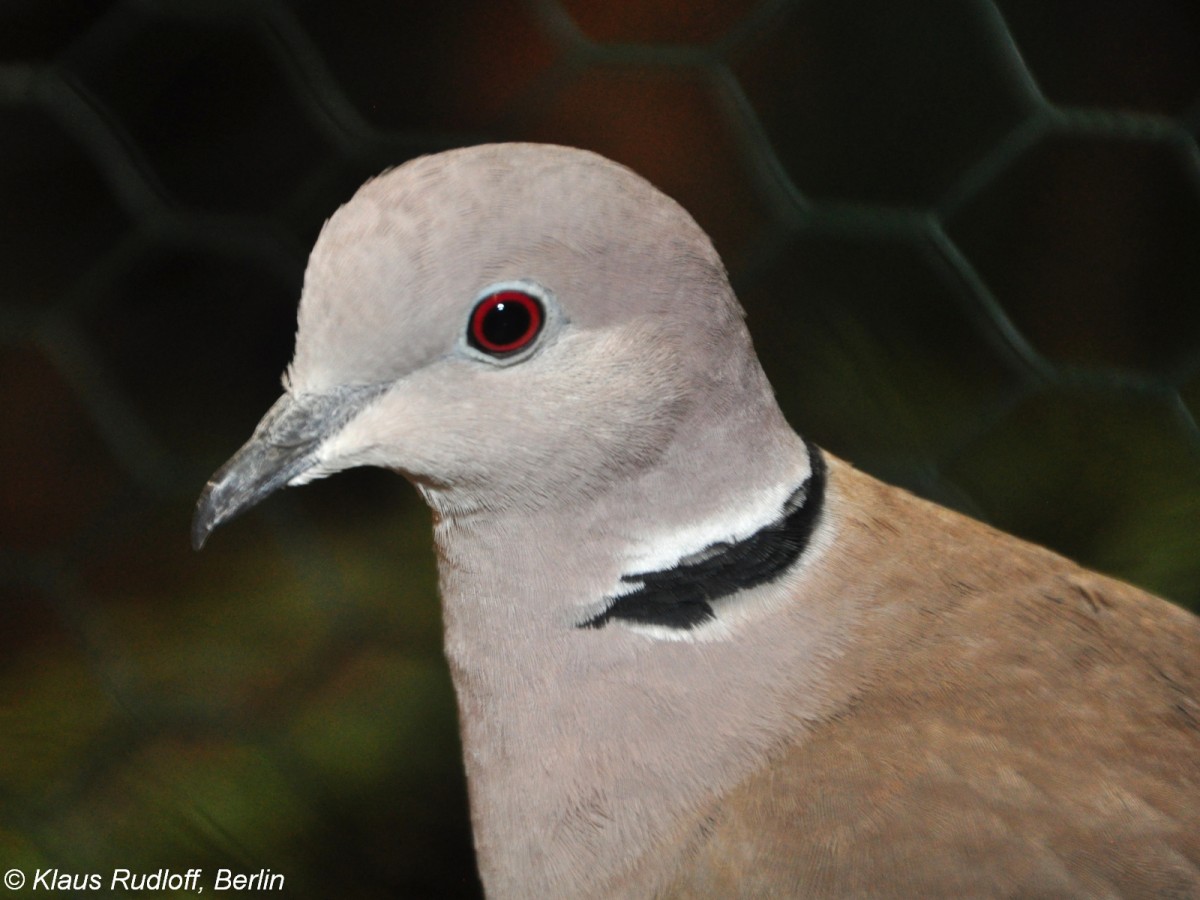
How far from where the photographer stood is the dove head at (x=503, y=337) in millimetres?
614

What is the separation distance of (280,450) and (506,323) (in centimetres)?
15

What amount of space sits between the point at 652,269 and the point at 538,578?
0.62ft

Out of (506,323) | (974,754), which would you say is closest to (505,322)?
(506,323)

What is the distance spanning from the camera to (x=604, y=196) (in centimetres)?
63

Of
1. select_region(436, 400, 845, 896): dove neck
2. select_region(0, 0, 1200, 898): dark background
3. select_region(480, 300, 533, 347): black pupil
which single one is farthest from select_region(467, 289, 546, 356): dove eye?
select_region(0, 0, 1200, 898): dark background

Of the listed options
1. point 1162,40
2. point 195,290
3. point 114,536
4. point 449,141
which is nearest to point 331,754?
point 114,536

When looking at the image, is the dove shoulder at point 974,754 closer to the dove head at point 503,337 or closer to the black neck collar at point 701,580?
the black neck collar at point 701,580

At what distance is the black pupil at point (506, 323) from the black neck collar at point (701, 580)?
0.15 m

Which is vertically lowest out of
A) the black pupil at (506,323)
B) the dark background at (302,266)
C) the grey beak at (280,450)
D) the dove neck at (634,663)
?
the dark background at (302,266)

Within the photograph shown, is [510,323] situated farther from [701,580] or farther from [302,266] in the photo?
[302,266]

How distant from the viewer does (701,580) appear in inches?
27.4

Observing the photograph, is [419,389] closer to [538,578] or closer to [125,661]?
[538,578]

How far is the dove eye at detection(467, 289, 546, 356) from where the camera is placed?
62 centimetres

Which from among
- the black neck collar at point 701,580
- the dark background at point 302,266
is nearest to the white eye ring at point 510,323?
the black neck collar at point 701,580
